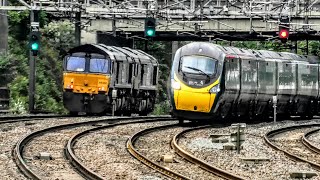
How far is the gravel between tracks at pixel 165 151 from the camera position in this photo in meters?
16.2

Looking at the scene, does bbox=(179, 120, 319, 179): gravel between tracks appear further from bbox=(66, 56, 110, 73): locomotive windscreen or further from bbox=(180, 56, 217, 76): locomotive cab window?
bbox=(66, 56, 110, 73): locomotive windscreen

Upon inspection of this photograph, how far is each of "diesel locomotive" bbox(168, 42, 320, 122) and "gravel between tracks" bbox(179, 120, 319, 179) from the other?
2.78 meters

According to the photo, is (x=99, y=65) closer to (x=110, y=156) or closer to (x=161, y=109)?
(x=110, y=156)

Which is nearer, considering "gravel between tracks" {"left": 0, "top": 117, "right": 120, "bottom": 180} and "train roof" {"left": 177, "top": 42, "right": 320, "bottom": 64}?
"gravel between tracks" {"left": 0, "top": 117, "right": 120, "bottom": 180}

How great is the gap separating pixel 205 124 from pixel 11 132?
816 centimetres

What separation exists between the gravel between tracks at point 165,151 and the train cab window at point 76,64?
8487 mm

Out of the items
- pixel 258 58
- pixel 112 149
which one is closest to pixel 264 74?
pixel 258 58

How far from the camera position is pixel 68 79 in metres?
35.8

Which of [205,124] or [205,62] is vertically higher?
[205,62]

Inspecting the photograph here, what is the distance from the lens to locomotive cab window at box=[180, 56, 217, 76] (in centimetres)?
2886

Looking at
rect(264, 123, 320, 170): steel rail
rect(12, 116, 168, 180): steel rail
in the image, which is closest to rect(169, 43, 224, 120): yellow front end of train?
rect(264, 123, 320, 170): steel rail

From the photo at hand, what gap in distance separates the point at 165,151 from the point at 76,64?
642 inches

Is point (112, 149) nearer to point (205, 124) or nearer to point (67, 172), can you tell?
point (67, 172)

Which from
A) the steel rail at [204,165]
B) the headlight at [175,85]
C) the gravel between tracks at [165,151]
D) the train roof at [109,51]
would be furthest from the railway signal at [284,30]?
the steel rail at [204,165]
